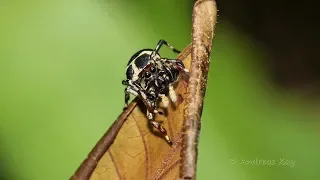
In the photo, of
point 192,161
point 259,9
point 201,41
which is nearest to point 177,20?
point 259,9

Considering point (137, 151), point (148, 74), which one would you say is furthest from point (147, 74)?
point (137, 151)

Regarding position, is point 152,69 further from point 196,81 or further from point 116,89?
point 196,81

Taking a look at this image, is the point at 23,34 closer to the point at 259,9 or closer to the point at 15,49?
the point at 15,49

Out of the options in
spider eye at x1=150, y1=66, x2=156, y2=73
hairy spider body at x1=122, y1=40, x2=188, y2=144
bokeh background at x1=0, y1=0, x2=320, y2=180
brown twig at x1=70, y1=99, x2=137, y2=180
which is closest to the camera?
brown twig at x1=70, y1=99, x2=137, y2=180

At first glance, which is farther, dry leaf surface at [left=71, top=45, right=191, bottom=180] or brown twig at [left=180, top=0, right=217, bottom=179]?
dry leaf surface at [left=71, top=45, right=191, bottom=180]

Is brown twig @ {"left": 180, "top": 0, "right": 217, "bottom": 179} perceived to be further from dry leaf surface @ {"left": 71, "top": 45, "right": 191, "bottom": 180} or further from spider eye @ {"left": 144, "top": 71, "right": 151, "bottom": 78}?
spider eye @ {"left": 144, "top": 71, "right": 151, "bottom": 78}

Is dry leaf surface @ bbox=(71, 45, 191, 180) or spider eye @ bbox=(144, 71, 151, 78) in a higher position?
spider eye @ bbox=(144, 71, 151, 78)

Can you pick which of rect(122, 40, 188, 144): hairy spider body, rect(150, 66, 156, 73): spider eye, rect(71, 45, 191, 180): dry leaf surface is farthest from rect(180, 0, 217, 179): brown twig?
rect(150, 66, 156, 73): spider eye
